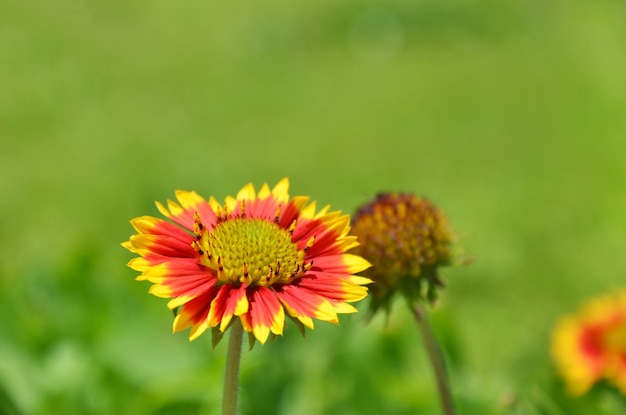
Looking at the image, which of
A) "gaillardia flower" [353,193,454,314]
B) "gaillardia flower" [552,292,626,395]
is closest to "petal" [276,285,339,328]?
"gaillardia flower" [353,193,454,314]

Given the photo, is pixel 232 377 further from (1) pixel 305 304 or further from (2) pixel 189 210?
(2) pixel 189 210

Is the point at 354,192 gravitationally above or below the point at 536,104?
below

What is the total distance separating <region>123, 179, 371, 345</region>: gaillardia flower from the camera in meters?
1.11

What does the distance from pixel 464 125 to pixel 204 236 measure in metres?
3.35

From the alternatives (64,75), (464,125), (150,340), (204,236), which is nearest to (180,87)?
(64,75)

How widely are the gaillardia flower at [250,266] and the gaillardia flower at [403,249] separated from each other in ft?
0.64

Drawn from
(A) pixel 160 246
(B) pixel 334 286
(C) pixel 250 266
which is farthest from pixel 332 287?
(A) pixel 160 246

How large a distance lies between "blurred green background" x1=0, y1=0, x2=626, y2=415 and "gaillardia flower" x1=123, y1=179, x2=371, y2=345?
0.98ft

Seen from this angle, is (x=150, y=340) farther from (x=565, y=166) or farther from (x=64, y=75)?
(x=64, y=75)

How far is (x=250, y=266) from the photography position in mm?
1176

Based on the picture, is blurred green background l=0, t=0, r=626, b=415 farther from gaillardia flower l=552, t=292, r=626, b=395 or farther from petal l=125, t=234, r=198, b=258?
petal l=125, t=234, r=198, b=258

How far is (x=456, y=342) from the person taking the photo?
2.37 metres

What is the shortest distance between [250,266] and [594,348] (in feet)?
3.98

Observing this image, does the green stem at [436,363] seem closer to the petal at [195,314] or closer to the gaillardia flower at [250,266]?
the gaillardia flower at [250,266]
